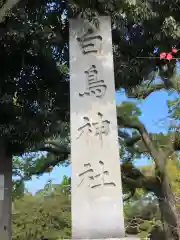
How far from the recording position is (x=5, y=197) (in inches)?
262

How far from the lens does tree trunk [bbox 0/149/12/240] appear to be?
652 cm

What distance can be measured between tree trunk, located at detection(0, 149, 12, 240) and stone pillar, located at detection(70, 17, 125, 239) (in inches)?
122

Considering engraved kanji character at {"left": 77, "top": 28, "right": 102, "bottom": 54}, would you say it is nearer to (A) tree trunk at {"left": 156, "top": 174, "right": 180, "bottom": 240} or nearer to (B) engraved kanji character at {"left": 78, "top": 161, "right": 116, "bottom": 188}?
(B) engraved kanji character at {"left": 78, "top": 161, "right": 116, "bottom": 188}

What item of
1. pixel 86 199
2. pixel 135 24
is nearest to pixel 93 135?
pixel 86 199

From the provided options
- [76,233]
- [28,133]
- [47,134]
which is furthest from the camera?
[47,134]

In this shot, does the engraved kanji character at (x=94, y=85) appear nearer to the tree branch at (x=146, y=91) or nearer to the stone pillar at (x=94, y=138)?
the stone pillar at (x=94, y=138)

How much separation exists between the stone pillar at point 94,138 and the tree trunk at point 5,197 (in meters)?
3.09

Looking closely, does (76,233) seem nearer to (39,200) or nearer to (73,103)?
(73,103)

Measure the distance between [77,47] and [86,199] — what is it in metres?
1.91

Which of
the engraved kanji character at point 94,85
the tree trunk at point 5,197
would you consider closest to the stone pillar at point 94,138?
the engraved kanji character at point 94,85

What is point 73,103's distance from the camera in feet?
14.0

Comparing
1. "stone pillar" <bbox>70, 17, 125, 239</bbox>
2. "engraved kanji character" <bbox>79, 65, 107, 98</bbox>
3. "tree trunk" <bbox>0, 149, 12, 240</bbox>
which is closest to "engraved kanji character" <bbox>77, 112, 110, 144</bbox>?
"stone pillar" <bbox>70, 17, 125, 239</bbox>

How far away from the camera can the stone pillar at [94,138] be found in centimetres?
380

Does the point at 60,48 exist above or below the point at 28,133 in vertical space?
above
